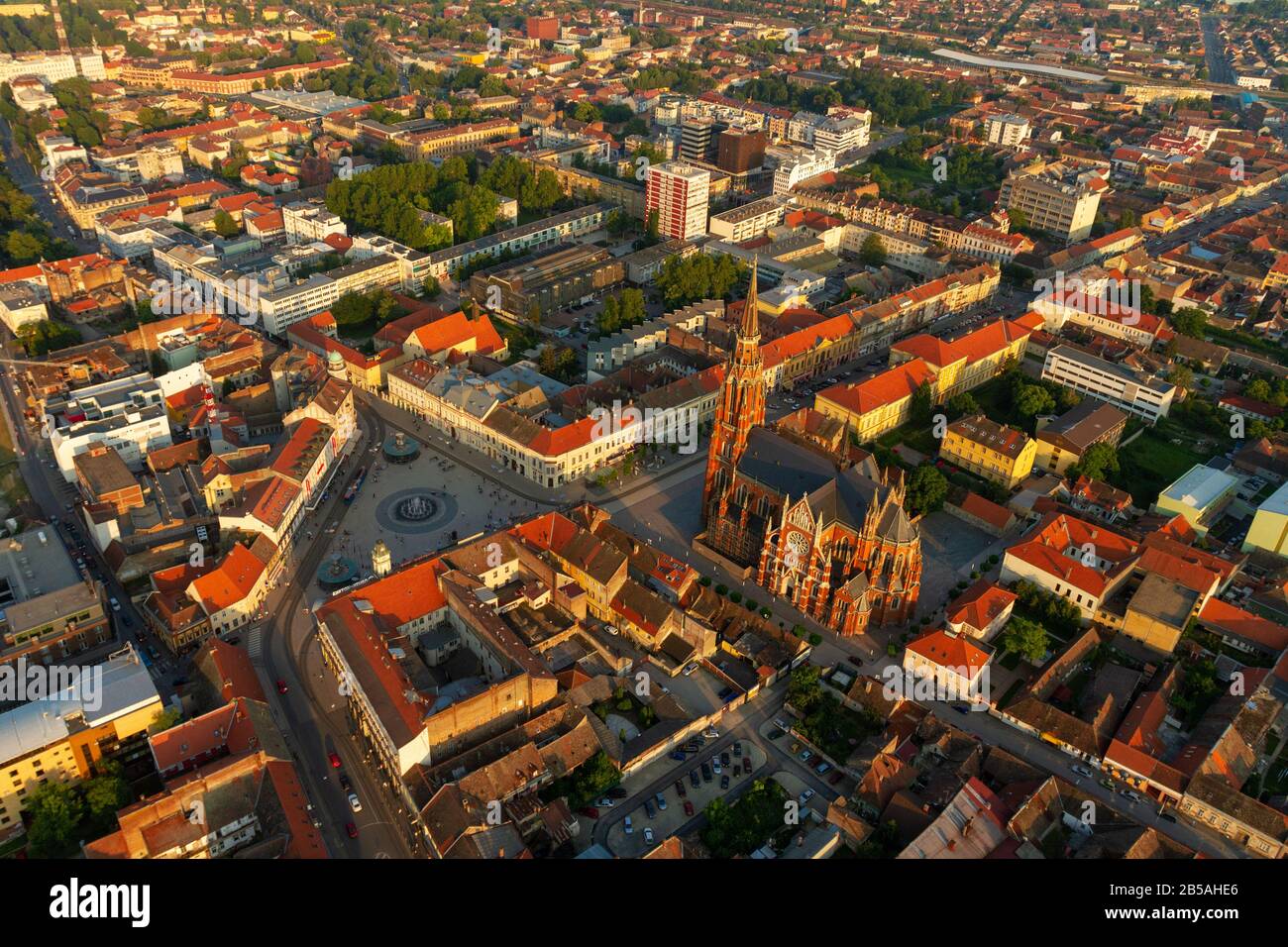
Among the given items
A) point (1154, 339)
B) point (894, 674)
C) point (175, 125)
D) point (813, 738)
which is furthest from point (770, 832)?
point (175, 125)

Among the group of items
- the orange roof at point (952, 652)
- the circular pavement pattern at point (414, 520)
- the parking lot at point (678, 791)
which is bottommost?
the circular pavement pattern at point (414, 520)

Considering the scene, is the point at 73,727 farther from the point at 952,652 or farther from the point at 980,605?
the point at 980,605

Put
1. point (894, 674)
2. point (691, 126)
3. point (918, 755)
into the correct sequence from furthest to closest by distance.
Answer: point (691, 126) < point (894, 674) < point (918, 755)

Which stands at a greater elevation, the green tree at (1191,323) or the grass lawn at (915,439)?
the green tree at (1191,323)

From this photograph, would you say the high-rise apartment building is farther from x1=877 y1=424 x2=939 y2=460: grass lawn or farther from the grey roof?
the grey roof

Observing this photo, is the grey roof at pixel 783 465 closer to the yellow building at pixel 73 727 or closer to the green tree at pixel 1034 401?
the green tree at pixel 1034 401

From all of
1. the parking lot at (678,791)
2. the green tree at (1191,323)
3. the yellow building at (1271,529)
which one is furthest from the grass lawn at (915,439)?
the green tree at (1191,323)

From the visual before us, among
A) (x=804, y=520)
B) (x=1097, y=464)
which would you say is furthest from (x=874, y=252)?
(x=804, y=520)

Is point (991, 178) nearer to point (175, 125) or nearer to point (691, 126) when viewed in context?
point (691, 126)
